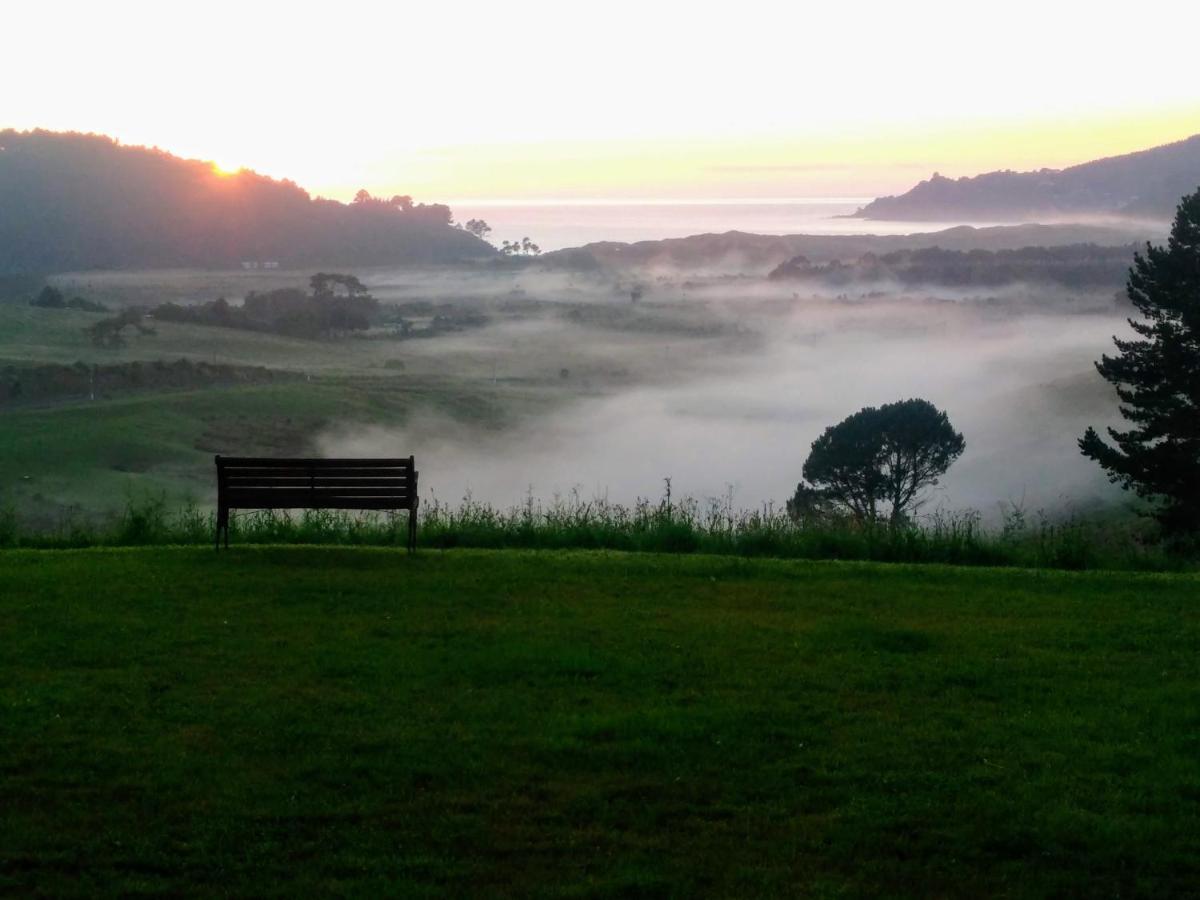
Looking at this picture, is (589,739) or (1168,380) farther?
(1168,380)

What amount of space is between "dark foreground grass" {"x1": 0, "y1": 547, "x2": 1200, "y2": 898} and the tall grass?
83.1 inches

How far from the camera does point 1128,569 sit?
1051 cm

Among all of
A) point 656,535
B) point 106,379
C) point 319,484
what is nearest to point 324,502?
point 319,484

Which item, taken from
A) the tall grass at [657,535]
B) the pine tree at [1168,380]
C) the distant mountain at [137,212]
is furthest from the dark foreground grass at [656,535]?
the distant mountain at [137,212]

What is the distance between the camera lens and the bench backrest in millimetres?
10328

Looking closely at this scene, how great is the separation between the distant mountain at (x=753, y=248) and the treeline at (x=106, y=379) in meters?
59.7

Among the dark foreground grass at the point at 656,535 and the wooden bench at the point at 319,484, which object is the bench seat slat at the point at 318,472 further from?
the dark foreground grass at the point at 656,535

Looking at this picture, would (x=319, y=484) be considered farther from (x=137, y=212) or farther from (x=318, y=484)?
(x=137, y=212)

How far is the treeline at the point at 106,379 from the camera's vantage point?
55.4 meters

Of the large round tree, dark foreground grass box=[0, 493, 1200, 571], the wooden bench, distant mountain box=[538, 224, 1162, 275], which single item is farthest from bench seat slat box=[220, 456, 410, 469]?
distant mountain box=[538, 224, 1162, 275]

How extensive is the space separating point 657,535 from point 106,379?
5519 cm

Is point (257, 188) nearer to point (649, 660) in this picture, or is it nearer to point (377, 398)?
point (377, 398)

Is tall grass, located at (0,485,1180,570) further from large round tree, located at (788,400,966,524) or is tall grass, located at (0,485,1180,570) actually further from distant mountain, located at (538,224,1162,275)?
distant mountain, located at (538,224,1162,275)

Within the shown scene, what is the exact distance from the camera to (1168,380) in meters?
26.0
